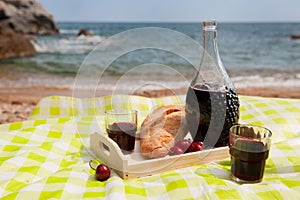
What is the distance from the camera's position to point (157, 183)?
1.18 metres

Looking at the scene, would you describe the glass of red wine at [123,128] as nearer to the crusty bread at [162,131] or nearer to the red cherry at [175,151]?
the crusty bread at [162,131]

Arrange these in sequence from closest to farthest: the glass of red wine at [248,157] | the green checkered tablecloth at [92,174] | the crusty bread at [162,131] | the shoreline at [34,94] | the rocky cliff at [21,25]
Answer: the green checkered tablecloth at [92,174] → the glass of red wine at [248,157] → the crusty bread at [162,131] → the shoreline at [34,94] → the rocky cliff at [21,25]

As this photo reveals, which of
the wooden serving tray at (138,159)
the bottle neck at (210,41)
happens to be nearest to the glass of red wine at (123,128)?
the wooden serving tray at (138,159)

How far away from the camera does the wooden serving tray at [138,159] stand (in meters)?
1.25

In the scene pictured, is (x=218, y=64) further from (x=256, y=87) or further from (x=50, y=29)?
(x=50, y=29)

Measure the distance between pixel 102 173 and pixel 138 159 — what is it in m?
0.18

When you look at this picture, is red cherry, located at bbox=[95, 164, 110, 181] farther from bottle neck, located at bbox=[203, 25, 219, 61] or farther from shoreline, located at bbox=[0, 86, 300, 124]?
shoreline, located at bbox=[0, 86, 300, 124]

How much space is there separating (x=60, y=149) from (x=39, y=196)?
476 millimetres

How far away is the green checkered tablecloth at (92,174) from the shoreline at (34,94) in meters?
2.32

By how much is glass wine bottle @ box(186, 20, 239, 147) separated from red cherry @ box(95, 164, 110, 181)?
417 mm

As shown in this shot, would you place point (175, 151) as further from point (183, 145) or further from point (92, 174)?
point (92, 174)

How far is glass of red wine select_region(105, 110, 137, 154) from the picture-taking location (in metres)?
1.44

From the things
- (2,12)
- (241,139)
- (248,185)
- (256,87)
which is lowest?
(256,87)

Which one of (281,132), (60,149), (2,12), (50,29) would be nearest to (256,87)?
(281,132)
